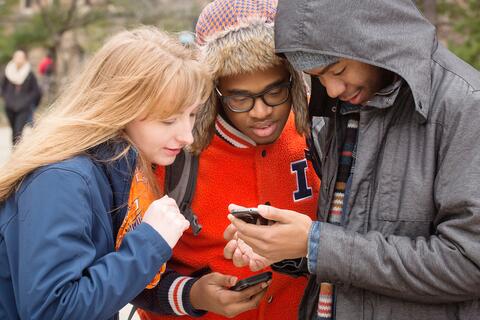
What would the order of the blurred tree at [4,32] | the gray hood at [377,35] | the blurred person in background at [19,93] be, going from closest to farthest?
the gray hood at [377,35], the blurred person in background at [19,93], the blurred tree at [4,32]

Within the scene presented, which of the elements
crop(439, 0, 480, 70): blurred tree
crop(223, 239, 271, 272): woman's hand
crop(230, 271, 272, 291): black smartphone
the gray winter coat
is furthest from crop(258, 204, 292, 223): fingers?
crop(439, 0, 480, 70): blurred tree

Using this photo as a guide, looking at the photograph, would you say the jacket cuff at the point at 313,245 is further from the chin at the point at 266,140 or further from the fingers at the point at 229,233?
the chin at the point at 266,140

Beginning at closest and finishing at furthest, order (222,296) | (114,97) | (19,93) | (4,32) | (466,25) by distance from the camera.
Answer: (114,97), (222,296), (466,25), (19,93), (4,32)

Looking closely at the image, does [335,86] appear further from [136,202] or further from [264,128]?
[136,202]

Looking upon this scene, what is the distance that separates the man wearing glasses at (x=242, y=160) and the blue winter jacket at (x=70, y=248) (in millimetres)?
613

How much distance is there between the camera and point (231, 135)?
2.96 m

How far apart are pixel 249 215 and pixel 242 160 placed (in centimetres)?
66

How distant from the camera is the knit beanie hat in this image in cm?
274

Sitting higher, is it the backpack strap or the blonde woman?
the blonde woman

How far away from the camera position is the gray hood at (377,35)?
2.19m

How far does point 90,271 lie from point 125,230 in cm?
29

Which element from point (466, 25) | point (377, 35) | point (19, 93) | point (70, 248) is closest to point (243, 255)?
point (70, 248)

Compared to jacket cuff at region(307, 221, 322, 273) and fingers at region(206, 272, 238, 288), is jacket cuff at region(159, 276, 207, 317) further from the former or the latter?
jacket cuff at region(307, 221, 322, 273)

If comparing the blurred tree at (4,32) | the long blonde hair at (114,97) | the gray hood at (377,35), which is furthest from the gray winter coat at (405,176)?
the blurred tree at (4,32)
